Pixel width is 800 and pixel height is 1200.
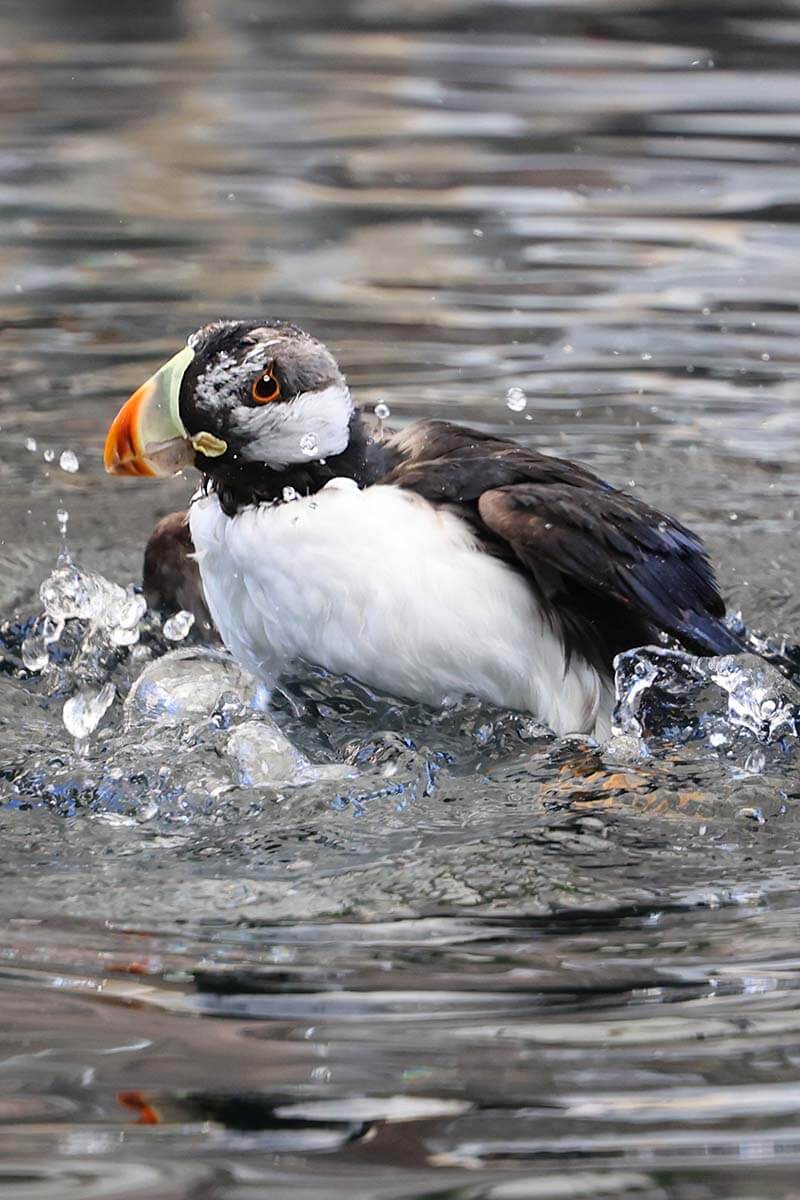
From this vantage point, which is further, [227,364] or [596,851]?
[227,364]

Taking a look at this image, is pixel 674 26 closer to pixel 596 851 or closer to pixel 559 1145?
pixel 596 851

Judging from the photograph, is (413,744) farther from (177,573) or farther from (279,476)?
(177,573)

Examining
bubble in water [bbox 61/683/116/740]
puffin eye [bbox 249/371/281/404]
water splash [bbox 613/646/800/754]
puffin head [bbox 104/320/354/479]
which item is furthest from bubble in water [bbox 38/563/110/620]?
water splash [bbox 613/646/800/754]

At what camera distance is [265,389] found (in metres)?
3.78

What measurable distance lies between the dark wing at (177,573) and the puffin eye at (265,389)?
0.76m

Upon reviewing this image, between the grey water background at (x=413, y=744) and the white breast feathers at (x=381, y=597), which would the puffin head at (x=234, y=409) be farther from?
the grey water background at (x=413, y=744)

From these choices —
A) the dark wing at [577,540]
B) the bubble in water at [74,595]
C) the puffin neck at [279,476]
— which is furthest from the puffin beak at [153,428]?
the bubble in water at [74,595]

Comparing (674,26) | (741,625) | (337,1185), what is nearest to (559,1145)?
(337,1185)

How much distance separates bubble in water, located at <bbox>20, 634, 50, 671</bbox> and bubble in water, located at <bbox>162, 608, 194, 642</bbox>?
275 mm

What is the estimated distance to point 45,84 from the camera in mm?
8477

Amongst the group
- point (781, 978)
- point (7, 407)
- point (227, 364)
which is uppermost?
point (227, 364)

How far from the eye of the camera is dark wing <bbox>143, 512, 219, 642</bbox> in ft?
14.7

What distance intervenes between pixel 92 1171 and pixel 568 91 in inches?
266

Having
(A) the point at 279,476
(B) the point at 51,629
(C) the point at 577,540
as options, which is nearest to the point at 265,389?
(A) the point at 279,476
